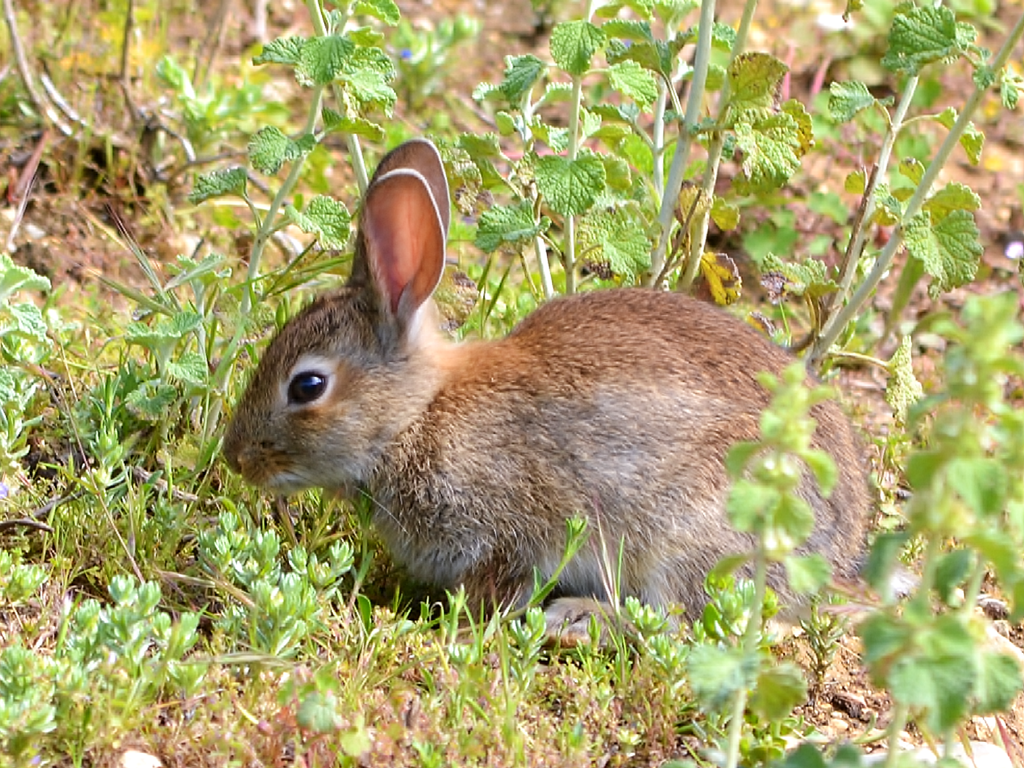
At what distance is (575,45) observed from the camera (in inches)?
166

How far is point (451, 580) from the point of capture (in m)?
4.27

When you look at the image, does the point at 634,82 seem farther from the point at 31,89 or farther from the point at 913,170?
the point at 31,89

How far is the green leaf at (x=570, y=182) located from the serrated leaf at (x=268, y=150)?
0.76 meters

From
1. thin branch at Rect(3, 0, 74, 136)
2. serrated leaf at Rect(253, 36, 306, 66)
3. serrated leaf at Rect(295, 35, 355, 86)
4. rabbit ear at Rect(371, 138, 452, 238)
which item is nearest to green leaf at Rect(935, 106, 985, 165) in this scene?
rabbit ear at Rect(371, 138, 452, 238)

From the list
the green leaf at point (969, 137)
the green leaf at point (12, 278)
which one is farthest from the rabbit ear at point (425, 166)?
the green leaf at point (969, 137)

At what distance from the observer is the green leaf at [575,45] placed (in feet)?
13.8

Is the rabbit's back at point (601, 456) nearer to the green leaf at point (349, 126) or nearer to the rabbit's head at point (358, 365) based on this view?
the rabbit's head at point (358, 365)

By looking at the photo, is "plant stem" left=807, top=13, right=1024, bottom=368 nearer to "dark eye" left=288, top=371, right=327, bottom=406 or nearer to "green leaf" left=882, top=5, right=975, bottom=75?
"green leaf" left=882, top=5, right=975, bottom=75

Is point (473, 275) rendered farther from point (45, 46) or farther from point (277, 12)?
point (277, 12)

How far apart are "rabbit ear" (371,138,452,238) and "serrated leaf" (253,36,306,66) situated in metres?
0.44

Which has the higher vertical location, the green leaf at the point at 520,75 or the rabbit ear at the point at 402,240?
the green leaf at the point at 520,75

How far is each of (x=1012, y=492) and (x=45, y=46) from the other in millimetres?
5357

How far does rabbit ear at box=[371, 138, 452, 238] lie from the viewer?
14.7ft

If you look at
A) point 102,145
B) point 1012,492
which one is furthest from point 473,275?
point 1012,492
